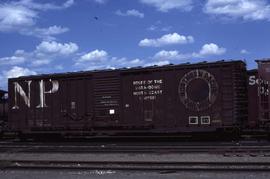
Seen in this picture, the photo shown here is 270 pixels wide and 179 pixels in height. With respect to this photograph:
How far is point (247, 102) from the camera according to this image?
22.8 metres

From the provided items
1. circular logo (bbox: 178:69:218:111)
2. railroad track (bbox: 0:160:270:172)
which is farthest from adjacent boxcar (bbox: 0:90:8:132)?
railroad track (bbox: 0:160:270:172)

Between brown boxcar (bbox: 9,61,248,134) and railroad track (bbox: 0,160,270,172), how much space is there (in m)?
9.22

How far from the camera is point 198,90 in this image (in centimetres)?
2286

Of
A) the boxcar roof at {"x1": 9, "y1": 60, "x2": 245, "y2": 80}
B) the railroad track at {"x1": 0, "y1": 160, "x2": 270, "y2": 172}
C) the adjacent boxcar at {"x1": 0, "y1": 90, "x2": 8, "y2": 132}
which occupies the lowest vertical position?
the railroad track at {"x1": 0, "y1": 160, "x2": 270, "y2": 172}

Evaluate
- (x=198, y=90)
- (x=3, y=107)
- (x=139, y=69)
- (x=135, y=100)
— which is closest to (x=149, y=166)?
(x=198, y=90)

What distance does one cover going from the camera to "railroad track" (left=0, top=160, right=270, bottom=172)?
12.5 m

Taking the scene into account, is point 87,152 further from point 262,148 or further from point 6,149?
point 262,148

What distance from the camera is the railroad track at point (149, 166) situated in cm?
1249

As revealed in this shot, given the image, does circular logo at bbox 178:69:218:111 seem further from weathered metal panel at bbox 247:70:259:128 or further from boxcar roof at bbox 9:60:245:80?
weathered metal panel at bbox 247:70:259:128

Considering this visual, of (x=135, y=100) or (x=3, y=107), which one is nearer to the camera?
(x=135, y=100)

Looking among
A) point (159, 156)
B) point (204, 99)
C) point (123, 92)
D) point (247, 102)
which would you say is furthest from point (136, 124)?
point (159, 156)

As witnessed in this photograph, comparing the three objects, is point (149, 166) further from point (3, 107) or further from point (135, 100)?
point (3, 107)

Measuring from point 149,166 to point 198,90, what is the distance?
9.96m

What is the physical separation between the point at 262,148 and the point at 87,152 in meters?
6.28
